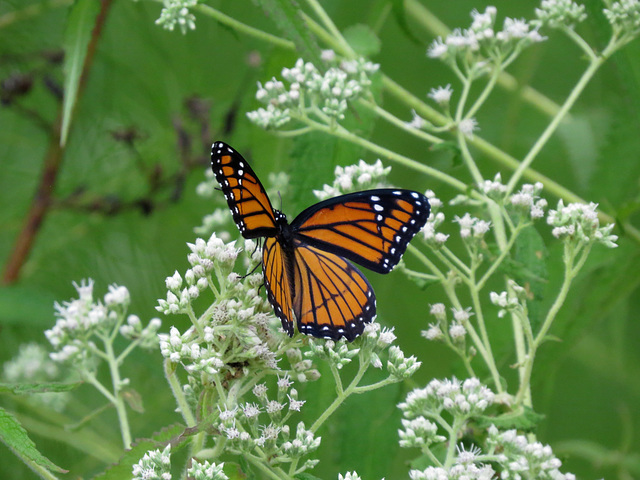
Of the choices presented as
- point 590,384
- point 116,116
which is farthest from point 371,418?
point 590,384

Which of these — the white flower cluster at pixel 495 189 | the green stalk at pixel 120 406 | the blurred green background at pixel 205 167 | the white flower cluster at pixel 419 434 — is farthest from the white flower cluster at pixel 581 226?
the green stalk at pixel 120 406

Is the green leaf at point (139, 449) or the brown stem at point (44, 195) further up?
the brown stem at point (44, 195)

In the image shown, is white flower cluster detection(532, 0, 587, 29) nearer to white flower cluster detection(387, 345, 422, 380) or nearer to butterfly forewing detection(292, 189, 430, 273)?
butterfly forewing detection(292, 189, 430, 273)

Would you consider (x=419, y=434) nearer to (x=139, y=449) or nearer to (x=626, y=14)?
(x=139, y=449)

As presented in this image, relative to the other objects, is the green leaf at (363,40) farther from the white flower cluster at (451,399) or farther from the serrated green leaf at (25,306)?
the serrated green leaf at (25,306)

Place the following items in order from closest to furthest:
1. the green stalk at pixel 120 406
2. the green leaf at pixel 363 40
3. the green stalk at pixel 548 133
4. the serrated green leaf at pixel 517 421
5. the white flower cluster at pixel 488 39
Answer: the serrated green leaf at pixel 517 421 < the green stalk at pixel 120 406 < the green stalk at pixel 548 133 < the white flower cluster at pixel 488 39 < the green leaf at pixel 363 40

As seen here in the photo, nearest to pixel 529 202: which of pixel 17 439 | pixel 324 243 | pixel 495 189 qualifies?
pixel 495 189

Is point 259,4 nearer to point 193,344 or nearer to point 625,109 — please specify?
point 193,344
